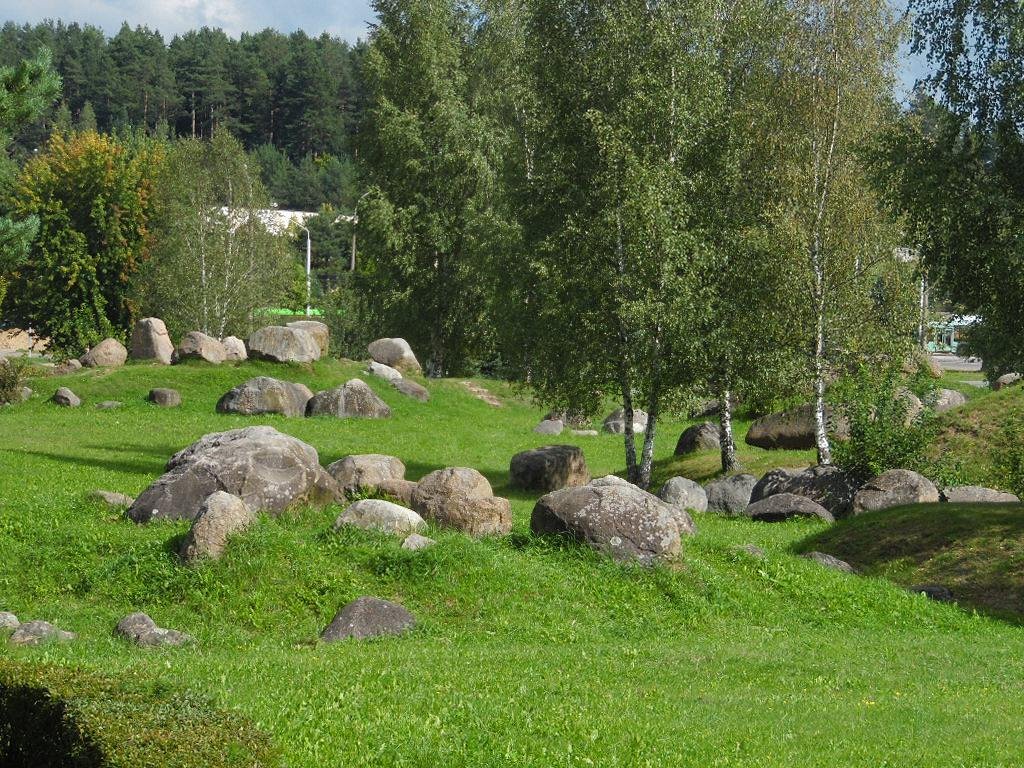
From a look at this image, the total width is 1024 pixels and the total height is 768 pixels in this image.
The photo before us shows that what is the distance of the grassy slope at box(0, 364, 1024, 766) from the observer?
440 inches

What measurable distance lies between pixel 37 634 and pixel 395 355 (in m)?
42.5

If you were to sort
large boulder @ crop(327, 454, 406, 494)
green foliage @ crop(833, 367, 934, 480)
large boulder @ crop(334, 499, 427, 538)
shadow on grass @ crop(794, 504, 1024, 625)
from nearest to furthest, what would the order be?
large boulder @ crop(334, 499, 427, 538) → shadow on grass @ crop(794, 504, 1024, 625) → large boulder @ crop(327, 454, 406, 494) → green foliage @ crop(833, 367, 934, 480)

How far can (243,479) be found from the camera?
2388cm

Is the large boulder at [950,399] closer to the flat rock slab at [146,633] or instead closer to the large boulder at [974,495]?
the large boulder at [974,495]

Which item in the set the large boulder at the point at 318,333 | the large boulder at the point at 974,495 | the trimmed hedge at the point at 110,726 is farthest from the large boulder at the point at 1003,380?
the trimmed hedge at the point at 110,726

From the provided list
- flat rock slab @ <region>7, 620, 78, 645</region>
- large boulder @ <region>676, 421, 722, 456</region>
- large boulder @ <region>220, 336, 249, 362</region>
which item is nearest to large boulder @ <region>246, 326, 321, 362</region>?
large boulder @ <region>220, 336, 249, 362</region>

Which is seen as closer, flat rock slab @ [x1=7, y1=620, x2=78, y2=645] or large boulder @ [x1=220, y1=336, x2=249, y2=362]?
flat rock slab @ [x1=7, y1=620, x2=78, y2=645]

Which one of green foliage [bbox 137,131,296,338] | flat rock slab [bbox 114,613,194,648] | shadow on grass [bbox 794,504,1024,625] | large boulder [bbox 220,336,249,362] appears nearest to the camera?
flat rock slab [bbox 114,613,194,648]

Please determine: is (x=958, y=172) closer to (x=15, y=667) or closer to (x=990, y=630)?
(x=990, y=630)

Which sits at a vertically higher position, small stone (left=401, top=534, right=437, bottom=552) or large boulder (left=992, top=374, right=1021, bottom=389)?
small stone (left=401, top=534, right=437, bottom=552)

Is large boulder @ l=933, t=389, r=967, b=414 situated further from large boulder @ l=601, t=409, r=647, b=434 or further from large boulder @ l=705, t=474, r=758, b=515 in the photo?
large boulder @ l=705, t=474, r=758, b=515

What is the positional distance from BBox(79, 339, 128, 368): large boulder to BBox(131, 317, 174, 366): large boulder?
3.00 ft

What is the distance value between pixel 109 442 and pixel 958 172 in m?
26.6

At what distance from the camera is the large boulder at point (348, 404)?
161 feet
